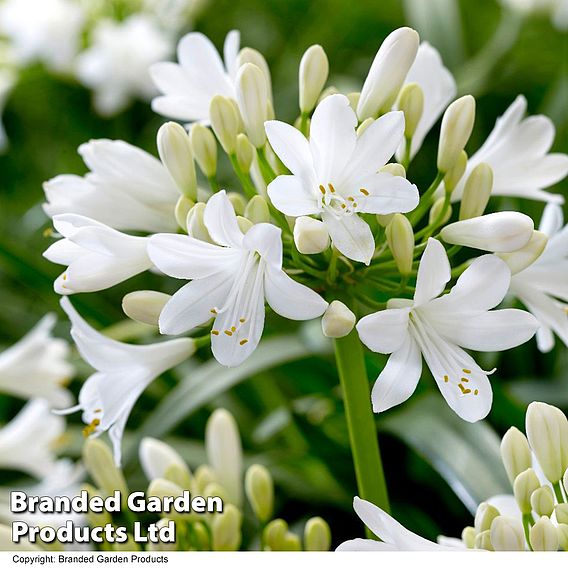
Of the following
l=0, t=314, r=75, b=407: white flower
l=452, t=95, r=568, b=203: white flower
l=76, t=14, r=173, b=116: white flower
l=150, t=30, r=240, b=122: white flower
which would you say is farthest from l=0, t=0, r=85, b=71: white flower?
l=452, t=95, r=568, b=203: white flower

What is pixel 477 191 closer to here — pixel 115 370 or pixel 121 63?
pixel 115 370

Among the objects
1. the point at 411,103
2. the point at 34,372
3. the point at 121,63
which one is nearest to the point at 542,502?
the point at 411,103

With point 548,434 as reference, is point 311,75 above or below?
above

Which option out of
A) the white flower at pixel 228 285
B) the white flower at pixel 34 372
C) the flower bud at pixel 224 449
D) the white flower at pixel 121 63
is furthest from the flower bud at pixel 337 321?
the white flower at pixel 121 63

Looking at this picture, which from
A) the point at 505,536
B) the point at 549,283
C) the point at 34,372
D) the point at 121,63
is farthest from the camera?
the point at 121,63

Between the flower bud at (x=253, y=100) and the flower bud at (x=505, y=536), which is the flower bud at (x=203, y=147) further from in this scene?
the flower bud at (x=505, y=536)
